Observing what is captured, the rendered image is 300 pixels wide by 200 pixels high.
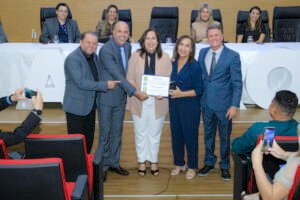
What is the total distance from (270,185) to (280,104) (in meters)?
0.70

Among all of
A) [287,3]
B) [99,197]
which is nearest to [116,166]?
[99,197]

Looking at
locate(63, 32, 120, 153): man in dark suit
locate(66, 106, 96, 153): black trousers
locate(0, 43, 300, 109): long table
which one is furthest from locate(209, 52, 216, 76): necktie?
locate(0, 43, 300, 109): long table

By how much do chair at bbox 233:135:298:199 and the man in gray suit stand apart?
47.4 inches

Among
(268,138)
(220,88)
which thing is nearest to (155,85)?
(220,88)

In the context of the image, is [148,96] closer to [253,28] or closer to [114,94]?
[114,94]

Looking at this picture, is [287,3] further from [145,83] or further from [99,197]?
[99,197]

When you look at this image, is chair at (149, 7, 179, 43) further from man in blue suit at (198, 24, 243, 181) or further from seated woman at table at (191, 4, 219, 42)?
man in blue suit at (198, 24, 243, 181)

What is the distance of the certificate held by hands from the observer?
3.46m

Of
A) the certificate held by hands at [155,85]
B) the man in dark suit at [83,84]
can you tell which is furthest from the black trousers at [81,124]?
the certificate held by hands at [155,85]

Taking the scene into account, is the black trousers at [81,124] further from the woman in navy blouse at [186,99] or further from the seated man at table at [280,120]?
the seated man at table at [280,120]

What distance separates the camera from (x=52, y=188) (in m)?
1.78

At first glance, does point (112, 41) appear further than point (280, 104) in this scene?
Yes

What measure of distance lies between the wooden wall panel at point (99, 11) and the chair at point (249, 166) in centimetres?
642

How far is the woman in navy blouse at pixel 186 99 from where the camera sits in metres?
3.49
